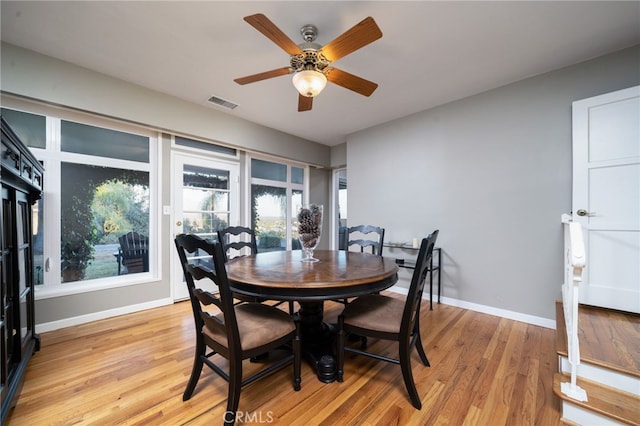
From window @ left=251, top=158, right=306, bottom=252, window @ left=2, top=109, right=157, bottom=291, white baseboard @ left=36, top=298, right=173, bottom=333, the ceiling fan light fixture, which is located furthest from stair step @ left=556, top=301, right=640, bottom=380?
window @ left=2, top=109, right=157, bottom=291

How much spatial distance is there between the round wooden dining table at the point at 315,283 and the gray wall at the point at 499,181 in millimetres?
1691

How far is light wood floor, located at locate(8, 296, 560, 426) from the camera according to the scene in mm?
1403

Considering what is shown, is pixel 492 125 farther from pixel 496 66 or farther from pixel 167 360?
pixel 167 360

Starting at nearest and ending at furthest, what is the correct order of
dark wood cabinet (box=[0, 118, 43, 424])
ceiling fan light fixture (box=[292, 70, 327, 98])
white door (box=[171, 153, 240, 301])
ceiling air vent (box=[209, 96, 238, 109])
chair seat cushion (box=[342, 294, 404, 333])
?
dark wood cabinet (box=[0, 118, 43, 424])
chair seat cushion (box=[342, 294, 404, 333])
ceiling fan light fixture (box=[292, 70, 327, 98])
ceiling air vent (box=[209, 96, 238, 109])
white door (box=[171, 153, 240, 301])

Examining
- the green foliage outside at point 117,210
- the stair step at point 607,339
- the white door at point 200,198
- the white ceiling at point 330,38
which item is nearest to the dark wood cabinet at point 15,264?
the green foliage outside at point 117,210

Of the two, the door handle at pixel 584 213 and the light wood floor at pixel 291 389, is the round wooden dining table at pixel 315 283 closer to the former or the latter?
the light wood floor at pixel 291 389

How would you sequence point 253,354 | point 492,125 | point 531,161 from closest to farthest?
point 253,354
point 531,161
point 492,125

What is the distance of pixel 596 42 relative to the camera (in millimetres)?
Result: 2117

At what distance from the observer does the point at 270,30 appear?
5.00ft

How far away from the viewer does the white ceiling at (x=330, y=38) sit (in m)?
1.77

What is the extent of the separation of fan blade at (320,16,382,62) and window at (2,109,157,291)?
2.59 meters

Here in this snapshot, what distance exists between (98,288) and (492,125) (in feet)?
15.6

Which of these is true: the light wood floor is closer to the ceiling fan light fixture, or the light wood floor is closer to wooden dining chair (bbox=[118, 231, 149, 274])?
wooden dining chair (bbox=[118, 231, 149, 274])

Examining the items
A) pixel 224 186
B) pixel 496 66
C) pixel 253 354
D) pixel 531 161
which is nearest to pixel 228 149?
pixel 224 186
